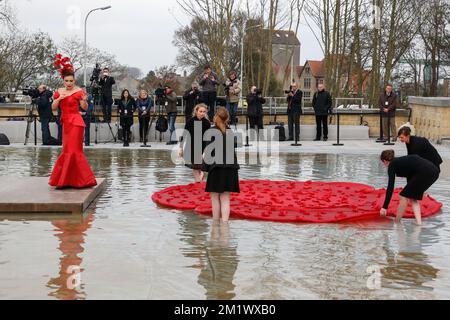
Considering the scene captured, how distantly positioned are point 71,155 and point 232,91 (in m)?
12.8

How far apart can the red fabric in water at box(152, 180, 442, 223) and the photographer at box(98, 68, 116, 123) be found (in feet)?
37.7

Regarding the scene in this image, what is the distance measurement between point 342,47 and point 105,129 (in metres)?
16.0

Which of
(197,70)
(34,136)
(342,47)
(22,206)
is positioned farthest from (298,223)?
(197,70)

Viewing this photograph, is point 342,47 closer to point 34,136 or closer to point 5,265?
point 34,136

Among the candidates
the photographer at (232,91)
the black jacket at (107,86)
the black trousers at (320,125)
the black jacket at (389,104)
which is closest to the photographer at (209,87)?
the photographer at (232,91)

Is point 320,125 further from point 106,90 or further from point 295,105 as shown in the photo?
point 106,90

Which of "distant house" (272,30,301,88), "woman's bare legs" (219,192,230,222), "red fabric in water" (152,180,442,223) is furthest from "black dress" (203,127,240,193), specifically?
"distant house" (272,30,301,88)

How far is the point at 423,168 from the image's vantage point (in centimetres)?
980

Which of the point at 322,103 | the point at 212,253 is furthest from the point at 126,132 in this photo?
the point at 212,253

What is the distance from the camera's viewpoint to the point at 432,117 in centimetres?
2566

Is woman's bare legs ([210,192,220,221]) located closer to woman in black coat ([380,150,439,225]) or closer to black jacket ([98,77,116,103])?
Answer: woman in black coat ([380,150,439,225])

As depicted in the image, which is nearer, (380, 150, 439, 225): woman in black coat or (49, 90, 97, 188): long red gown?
(380, 150, 439, 225): woman in black coat

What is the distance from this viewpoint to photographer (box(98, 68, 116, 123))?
79.0 ft

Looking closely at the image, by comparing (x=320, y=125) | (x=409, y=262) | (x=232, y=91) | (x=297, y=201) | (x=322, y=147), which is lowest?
(x=409, y=262)
